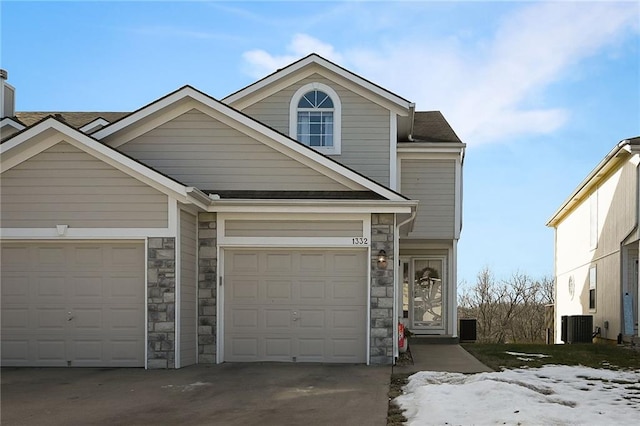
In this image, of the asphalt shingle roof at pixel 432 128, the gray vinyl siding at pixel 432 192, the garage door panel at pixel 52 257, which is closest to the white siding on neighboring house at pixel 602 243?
the gray vinyl siding at pixel 432 192

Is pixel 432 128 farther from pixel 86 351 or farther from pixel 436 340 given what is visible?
pixel 86 351

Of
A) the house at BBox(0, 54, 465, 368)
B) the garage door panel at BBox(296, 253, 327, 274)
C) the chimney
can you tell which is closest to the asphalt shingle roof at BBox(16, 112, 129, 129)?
the chimney

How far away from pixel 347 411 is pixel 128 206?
5.87 meters

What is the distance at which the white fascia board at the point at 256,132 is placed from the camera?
14.6 meters

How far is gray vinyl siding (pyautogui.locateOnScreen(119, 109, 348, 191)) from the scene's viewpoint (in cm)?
1484

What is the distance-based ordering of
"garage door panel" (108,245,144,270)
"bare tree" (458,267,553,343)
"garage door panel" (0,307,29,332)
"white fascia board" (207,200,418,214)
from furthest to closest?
"bare tree" (458,267,553,343) → "white fascia board" (207,200,418,214) → "garage door panel" (0,307,29,332) → "garage door panel" (108,245,144,270)

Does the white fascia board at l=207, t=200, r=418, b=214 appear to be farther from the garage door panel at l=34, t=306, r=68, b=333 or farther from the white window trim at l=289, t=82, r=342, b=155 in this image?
the white window trim at l=289, t=82, r=342, b=155

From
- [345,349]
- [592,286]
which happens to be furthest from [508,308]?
[345,349]

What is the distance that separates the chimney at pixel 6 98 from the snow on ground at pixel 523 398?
12.7m

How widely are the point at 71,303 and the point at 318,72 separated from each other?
25.1 ft

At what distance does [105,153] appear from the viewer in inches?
512

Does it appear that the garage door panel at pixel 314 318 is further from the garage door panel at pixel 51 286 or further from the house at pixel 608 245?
the house at pixel 608 245

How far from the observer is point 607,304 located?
839 inches

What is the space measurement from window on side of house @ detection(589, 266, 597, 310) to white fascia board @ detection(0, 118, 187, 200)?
15.1 m
